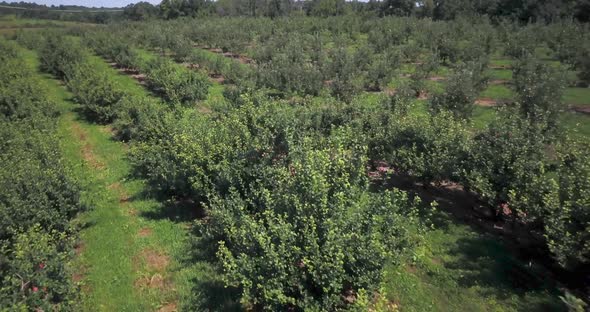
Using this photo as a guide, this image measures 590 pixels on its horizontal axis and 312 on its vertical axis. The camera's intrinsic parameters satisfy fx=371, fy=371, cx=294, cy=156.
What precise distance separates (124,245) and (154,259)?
4.12 ft

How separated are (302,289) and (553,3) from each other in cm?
7309

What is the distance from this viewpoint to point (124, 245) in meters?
10.8

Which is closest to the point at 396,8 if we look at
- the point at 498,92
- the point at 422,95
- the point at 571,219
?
the point at 498,92

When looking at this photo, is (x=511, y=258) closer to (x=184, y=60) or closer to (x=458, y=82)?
(x=458, y=82)

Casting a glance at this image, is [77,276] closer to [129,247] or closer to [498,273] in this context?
[129,247]

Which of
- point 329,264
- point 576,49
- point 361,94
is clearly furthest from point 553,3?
point 329,264

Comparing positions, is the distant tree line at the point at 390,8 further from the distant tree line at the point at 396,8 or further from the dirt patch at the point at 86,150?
the dirt patch at the point at 86,150

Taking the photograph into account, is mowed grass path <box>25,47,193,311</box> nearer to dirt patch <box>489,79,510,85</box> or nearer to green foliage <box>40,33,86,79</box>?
green foliage <box>40,33,86,79</box>

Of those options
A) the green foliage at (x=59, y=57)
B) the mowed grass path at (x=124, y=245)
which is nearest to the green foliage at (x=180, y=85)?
the mowed grass path at (x=124, y=245)

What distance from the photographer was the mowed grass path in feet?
29.0

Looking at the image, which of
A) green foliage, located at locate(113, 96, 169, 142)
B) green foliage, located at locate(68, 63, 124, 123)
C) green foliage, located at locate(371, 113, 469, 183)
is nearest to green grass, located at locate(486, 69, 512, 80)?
green foliage, located at locate(371, 113, 469, 183)

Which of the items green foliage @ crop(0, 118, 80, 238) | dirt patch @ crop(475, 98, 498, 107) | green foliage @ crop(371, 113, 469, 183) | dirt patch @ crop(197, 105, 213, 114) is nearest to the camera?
green foliage @ crop(0, 118, 80, 238)

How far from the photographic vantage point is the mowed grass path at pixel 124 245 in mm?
8844

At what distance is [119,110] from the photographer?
64.8 feet
